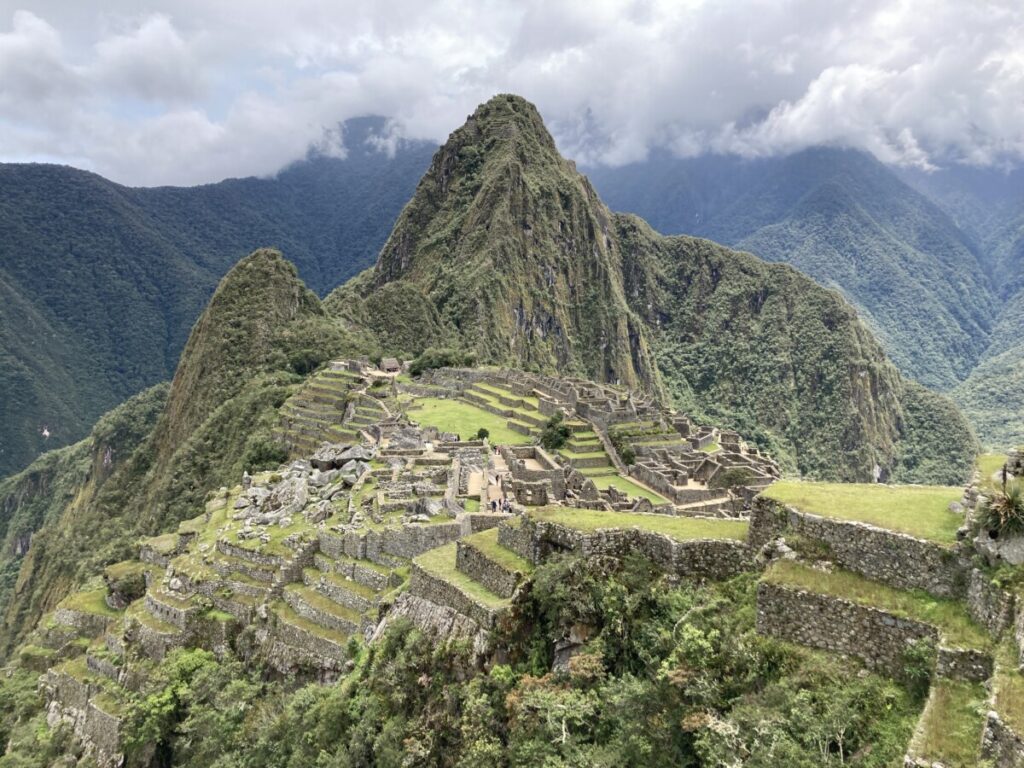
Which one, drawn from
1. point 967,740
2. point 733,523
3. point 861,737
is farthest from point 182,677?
point 967,740

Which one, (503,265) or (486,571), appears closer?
(486,571)

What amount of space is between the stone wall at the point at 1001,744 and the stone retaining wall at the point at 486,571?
6669 mm

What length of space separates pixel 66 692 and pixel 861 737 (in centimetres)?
2205

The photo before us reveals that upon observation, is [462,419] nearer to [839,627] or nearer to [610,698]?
[610,698]

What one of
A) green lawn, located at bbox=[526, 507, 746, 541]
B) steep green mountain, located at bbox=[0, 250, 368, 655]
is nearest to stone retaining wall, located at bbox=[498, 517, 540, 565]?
green lawn, located at bbox=[526, 507, 746, 541]

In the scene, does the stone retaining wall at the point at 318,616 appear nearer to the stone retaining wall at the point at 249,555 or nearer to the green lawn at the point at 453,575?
the stone retaining wall at the point at 249,555

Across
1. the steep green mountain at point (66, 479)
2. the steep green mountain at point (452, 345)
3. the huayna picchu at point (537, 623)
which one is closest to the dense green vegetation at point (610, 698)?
the huayna picchu at point (537, 623)

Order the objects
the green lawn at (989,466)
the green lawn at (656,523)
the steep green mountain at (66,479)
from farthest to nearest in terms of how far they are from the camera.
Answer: the steep green mountain at (66,479) → the green lawn at (656,523) → the green lawn at (989,466)

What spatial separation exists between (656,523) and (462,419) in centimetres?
4554

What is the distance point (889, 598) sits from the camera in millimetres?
7969

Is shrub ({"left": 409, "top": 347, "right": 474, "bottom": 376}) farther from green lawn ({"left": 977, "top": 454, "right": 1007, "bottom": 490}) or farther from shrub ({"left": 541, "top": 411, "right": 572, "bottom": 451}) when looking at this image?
green lawn ({"left": 977, "top": 454, "right": 1007, "bottom": 490})

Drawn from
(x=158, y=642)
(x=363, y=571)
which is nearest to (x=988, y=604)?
(x=363, y=571)

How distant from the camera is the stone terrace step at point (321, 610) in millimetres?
16422

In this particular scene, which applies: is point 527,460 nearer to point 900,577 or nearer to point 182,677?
point 182,677
